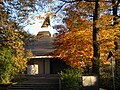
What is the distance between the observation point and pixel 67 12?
2870 cm

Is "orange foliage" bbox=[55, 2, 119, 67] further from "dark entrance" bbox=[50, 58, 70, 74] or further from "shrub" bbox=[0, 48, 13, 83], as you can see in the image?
"dark entrance" bbox=[50, 58, 70, 74]

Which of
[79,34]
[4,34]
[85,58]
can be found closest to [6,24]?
[4,34]

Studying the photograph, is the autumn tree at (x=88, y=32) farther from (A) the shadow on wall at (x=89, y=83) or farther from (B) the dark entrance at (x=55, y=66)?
(B) the dark entrance at (x=55, y=66)

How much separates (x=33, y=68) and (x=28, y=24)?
18.7m

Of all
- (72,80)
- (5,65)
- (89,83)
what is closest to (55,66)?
(5,65)

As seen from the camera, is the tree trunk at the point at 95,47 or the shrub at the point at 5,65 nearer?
the tree trunk at the point at 95,47

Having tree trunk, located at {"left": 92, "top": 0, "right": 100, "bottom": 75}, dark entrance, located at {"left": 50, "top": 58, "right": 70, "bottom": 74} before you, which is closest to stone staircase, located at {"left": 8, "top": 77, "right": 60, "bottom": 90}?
tree trunk, located at {"left": 92, "top": 0, "right": 100, "bottom": 75}

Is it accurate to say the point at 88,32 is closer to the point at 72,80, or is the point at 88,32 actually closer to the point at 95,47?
the point at 95,47

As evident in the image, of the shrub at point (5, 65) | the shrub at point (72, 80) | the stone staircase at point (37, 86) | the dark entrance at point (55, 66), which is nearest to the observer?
the shrub at point (72, 80)

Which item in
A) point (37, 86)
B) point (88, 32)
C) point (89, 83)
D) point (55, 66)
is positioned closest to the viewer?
point (89, 83)

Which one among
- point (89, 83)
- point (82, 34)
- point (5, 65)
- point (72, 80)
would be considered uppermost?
point (82, 34)

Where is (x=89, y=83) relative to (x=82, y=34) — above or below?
below

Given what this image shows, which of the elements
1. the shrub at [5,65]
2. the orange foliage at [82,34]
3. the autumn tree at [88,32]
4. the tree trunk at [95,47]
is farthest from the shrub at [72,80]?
the shrub at [5,65]

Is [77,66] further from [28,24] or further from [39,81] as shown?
[28,24]
